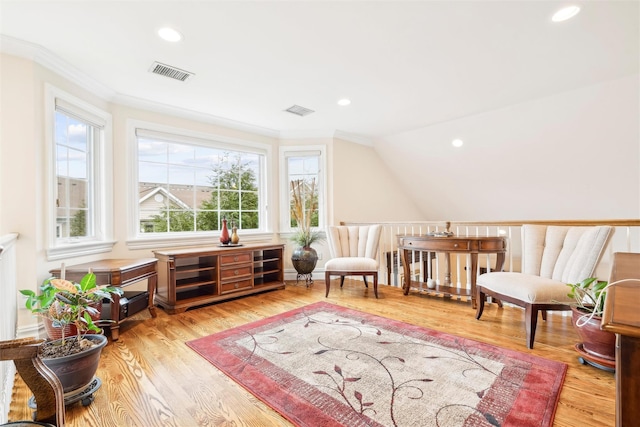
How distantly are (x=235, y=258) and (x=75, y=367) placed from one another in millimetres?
2141

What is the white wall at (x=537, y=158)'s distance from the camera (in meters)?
3.46

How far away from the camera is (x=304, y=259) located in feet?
14.0

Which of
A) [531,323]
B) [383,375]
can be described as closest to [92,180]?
[383,375]

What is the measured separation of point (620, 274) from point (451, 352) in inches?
50.0

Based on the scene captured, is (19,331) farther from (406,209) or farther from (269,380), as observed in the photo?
(406,209)

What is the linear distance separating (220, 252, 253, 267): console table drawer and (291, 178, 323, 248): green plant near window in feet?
2.72

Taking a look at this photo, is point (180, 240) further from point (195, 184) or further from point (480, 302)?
point (480, 302)

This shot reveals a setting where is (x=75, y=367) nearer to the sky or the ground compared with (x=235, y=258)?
nearer to the ground

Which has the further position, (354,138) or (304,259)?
(354,138)

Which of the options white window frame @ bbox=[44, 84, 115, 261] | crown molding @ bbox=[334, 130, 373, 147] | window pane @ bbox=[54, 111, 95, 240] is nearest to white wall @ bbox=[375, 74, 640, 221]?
crown molding @ bbox=[334, 130, 373, 147]

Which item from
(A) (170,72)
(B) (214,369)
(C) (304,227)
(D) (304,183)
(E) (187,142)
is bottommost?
(B) (214,369)

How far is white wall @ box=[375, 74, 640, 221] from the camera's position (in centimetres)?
346

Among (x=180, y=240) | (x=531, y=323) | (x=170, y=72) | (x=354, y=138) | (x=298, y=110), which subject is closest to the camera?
(x=531, y=323)

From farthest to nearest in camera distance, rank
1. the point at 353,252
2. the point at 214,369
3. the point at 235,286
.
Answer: the point at 353,252, the point at 235,286, the point at 214,369
